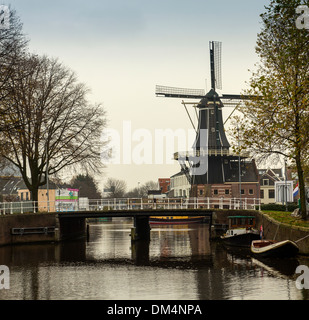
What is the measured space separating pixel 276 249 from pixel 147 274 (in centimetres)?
849

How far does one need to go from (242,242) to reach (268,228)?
11.1 ft

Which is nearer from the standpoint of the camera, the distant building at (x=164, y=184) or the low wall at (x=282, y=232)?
the low wall at (x=282, y=232)

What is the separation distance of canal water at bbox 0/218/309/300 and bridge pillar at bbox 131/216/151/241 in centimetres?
773

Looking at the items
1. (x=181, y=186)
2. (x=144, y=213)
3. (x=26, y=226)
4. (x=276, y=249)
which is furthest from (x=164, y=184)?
(x=276, y=249)

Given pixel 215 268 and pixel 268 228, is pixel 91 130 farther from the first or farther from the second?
pixel 215 268

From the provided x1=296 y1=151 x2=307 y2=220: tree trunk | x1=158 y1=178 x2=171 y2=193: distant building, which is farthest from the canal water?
x1=158 y1=178 x2=171 y2=193: distant building

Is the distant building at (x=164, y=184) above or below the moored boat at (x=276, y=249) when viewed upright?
above

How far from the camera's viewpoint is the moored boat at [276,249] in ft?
99.0

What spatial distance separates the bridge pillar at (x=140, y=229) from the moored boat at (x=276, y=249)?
19015 mm

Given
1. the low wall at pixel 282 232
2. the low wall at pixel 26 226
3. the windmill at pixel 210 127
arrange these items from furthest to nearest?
1. the windmill at pixel 210 127
2. the low wall at pixel 26 226
3. the low wall at pixel 282 232

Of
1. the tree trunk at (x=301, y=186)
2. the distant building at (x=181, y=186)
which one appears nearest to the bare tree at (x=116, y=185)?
the distant building at (x=181, y=186)

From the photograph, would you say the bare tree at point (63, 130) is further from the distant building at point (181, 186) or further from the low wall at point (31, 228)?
the distant building at point (181, 186)

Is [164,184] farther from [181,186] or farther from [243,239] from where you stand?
[243,239]

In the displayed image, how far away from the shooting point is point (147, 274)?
2744 centimetres
